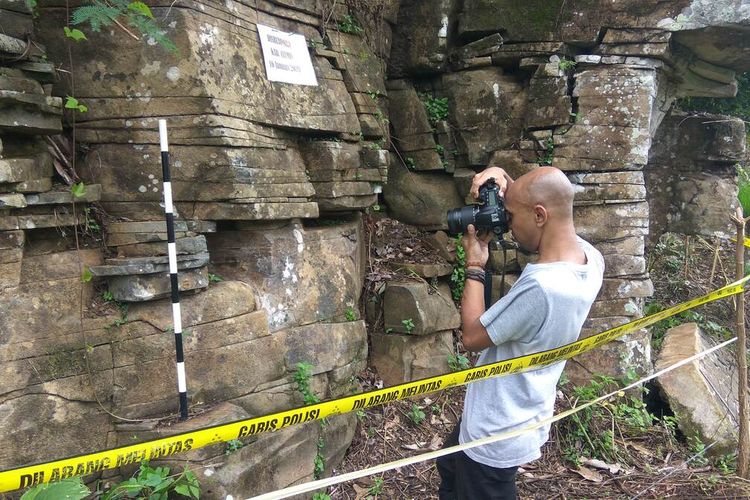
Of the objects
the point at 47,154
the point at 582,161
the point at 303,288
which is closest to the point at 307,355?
the point at 303,288

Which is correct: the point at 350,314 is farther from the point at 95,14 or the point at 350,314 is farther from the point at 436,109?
the point at 436,109

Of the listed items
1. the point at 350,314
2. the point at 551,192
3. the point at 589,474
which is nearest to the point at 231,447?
the point at 350,314

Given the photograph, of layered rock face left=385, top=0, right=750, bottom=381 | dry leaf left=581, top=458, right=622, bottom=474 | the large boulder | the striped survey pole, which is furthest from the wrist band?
the large boulder

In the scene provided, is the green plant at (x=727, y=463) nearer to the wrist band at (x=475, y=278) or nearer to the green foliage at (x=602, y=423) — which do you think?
the green foliage at (x=602, y=423)

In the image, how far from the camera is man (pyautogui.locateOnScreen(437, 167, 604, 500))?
227cm

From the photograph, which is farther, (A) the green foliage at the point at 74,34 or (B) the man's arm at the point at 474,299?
(A) the green foliage at the point at 74,34

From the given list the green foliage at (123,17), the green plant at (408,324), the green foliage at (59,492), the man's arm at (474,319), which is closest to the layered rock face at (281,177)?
the green plant at (408,324)

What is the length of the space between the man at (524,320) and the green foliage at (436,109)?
3.60 m

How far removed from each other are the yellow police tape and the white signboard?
2.66m

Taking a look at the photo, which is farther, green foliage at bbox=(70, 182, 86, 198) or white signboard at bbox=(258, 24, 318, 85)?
white signboard at bbox=(258, 24, 318, 85)

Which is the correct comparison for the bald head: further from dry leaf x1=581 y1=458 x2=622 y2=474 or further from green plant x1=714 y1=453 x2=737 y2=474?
green plant x1=714 y1=453 x2=737 y2=474

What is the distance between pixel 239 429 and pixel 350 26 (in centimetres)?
414

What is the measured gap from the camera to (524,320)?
228 centimetres

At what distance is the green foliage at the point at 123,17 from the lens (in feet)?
9.52
